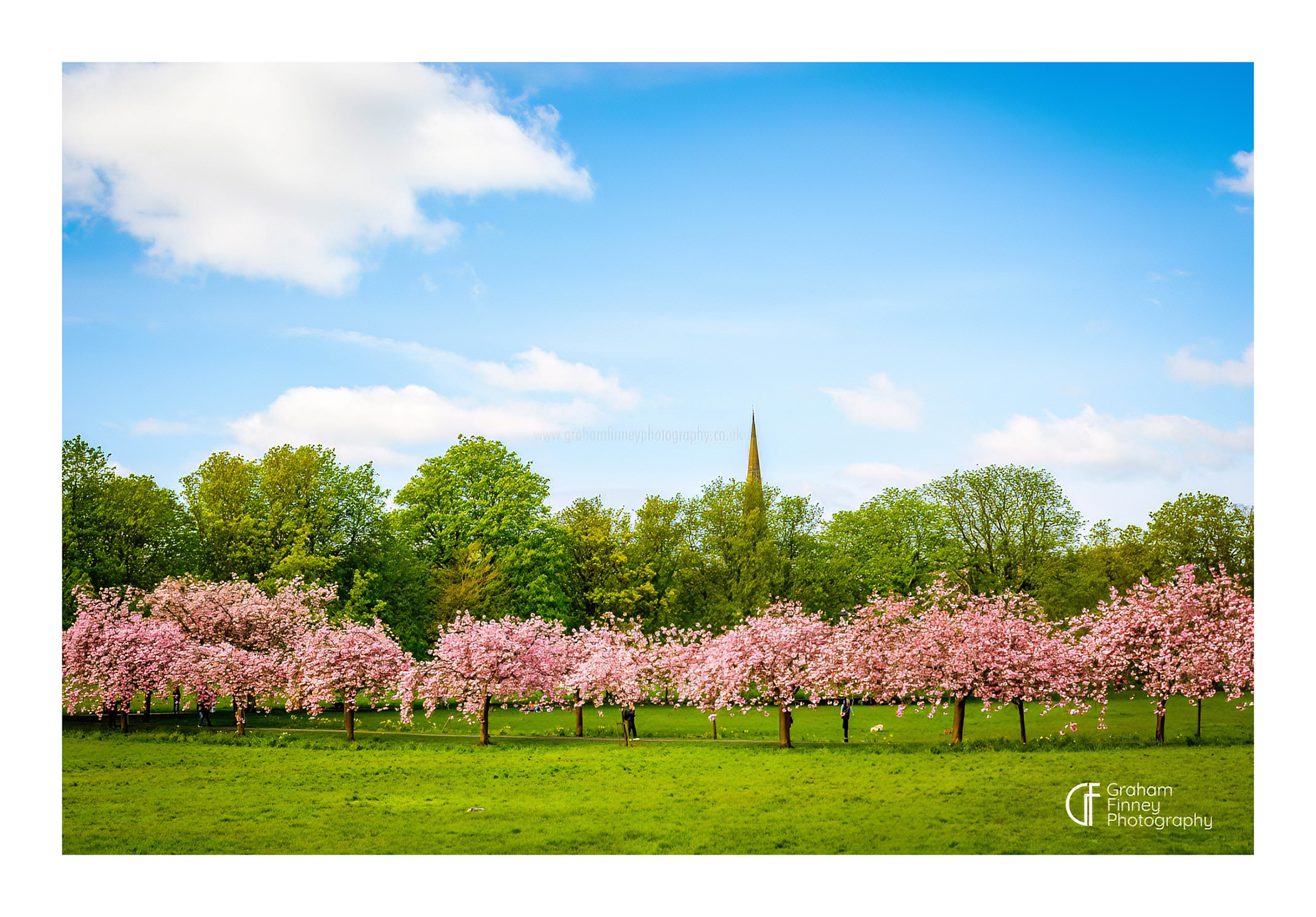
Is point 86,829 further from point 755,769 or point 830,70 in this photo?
point 830,70

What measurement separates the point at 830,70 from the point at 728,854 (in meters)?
13.4

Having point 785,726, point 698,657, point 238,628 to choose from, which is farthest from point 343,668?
Answer: point 785,726

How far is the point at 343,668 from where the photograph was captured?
25750mm

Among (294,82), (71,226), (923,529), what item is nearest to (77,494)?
(71,226)

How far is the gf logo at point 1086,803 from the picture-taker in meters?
14.1

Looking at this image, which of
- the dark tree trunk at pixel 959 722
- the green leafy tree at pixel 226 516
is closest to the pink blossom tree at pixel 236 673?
the green leafy tree at pixel 226 516

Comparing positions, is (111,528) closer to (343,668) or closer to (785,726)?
(343,668)

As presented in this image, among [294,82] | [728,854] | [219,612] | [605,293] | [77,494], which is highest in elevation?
[294,82]

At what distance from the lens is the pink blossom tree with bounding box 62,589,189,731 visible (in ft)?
84.4

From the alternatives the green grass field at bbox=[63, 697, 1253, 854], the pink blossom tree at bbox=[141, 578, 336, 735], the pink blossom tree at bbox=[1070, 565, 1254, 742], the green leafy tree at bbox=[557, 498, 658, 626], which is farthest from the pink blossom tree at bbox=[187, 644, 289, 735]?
the pink blossom tree at bbox=[1070, 565, 1254, 742]

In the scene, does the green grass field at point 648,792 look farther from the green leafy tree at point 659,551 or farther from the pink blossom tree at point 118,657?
the green leafy tree at point 659,551

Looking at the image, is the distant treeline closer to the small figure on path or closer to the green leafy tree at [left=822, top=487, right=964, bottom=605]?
the green leafy tree at [left=822, top=487, right=964, bottom=605]

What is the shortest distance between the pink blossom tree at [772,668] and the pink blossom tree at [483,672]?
16.4ft

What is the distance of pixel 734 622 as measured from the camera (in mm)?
39344
